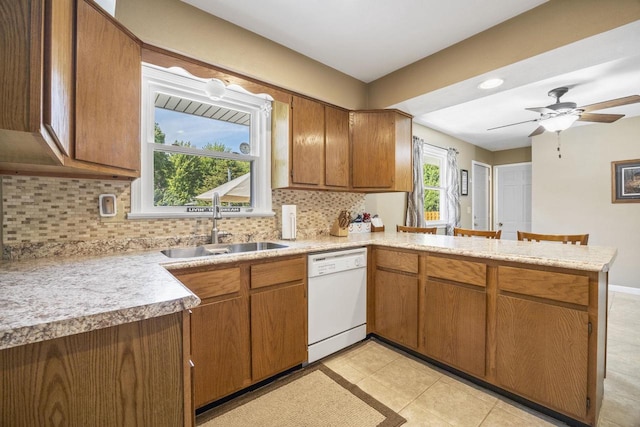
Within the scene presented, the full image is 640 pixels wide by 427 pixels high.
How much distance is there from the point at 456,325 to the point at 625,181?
4.20 metres

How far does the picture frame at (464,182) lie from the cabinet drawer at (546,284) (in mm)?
3832

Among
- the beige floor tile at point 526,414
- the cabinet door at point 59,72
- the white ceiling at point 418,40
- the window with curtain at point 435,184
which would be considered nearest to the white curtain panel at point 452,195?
the window with curtain at point 435,184

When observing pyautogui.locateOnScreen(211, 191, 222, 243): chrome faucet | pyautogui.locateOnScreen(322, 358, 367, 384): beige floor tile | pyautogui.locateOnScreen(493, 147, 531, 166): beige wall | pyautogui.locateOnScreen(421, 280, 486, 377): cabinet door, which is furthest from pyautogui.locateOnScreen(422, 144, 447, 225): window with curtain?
pyautogui.locateOnScreen(211, 191, 222, 243): chrome faucet

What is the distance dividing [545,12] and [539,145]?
12.1ft

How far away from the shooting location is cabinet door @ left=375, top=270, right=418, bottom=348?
222cm

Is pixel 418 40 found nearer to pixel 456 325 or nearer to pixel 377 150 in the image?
pixel 377 150

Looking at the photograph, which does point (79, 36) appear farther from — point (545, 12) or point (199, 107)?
point (545, 12)

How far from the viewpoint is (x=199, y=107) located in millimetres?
2326

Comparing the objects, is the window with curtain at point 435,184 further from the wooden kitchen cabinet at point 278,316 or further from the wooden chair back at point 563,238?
the wooden kitchen cabinet at point 278,316

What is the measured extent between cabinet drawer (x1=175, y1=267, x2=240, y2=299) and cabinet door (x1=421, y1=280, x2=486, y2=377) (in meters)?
1.40

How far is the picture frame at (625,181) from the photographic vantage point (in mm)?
3980

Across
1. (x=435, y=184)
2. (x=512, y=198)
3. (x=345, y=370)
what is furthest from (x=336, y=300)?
(x=512, y=198)

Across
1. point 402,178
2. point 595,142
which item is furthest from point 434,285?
point 595,142

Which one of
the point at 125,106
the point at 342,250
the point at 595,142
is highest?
the point at 595,142
